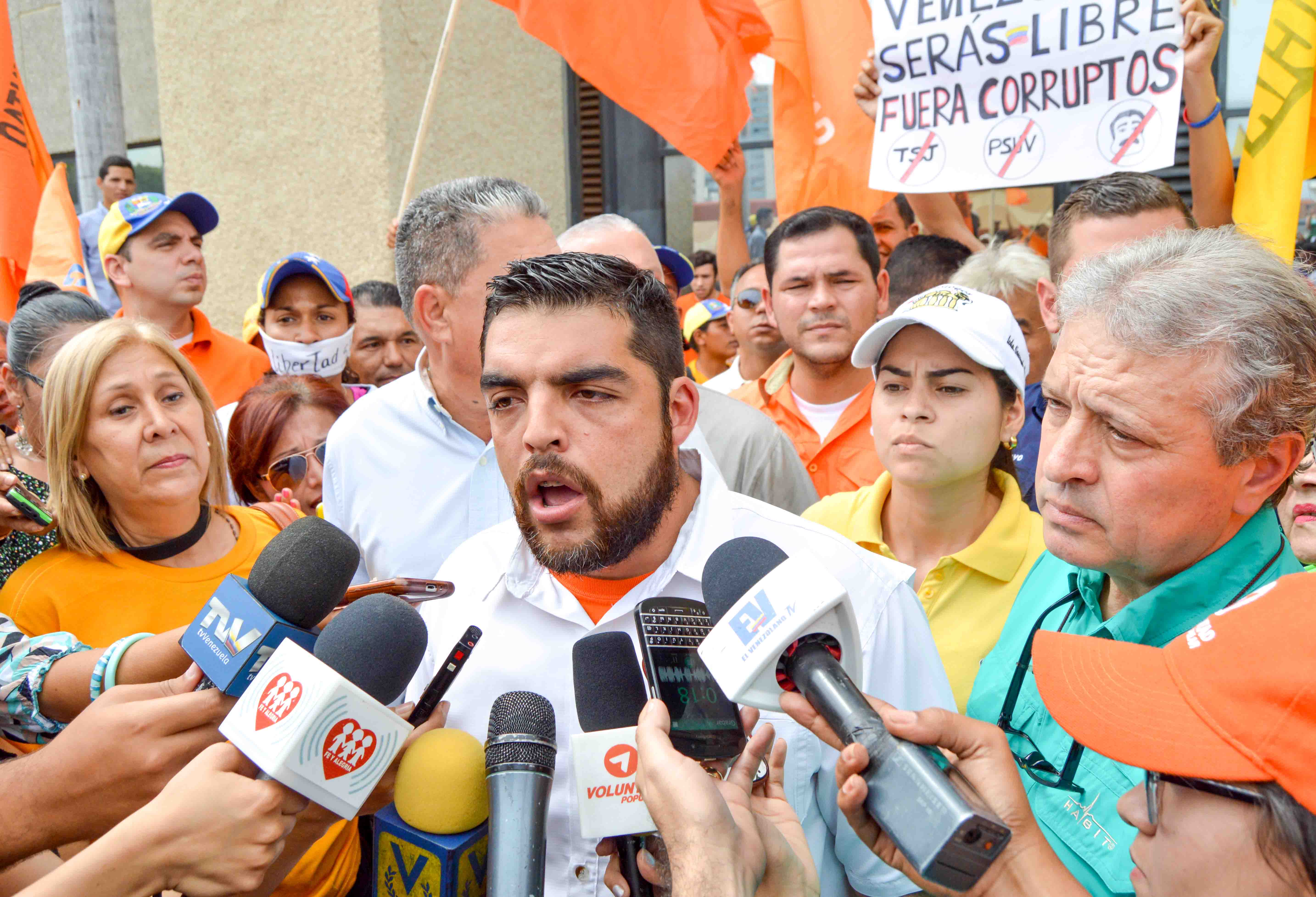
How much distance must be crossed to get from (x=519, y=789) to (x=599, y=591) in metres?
0.70

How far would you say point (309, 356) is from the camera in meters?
4.65

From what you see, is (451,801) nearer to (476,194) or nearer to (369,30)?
(476,194)

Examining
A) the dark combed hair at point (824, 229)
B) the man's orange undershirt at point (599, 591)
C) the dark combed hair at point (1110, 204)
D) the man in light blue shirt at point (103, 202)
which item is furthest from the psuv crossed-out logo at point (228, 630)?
the man in light blue shirt at point (103, 202)

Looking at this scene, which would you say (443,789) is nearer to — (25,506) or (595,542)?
(595,542)

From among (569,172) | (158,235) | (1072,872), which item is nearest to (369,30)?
(569,172)

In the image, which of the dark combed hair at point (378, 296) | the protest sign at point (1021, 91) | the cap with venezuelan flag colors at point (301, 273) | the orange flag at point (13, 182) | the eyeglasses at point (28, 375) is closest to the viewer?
the eyeglasses at point (28, 375)

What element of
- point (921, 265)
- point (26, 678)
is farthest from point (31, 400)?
point (921, 265)

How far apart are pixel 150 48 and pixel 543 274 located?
10.1 metres

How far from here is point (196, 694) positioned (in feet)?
5.25

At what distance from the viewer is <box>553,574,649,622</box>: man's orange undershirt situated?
2076 millimetres

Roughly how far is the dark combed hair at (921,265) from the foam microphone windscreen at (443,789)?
11.0ft

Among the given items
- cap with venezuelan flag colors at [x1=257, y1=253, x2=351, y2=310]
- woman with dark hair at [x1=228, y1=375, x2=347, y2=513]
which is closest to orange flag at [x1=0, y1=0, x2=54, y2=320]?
cap with venezuelan flag colors at [x1=257, y1=253, x2=351, y2=310]

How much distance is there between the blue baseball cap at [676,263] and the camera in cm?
548

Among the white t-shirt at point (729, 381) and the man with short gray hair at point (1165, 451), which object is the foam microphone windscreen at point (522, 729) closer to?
the man with short gray hair at point (1165, 451)
